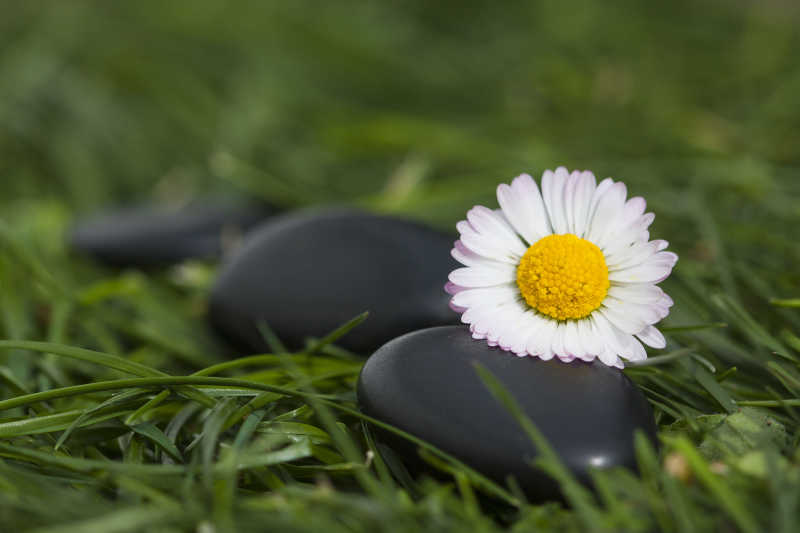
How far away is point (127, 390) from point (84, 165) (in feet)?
3.33

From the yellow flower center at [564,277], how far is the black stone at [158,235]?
69 centimetres

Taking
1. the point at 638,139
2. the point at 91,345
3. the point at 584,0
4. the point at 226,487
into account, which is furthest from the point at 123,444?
the point at 584,0

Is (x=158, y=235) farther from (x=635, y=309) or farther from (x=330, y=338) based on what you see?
(x=635, y=309)

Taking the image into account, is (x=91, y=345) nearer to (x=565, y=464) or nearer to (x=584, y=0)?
(x=565, y=464)

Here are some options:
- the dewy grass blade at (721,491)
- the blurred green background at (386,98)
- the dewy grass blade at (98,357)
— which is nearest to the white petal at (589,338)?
the dewy grass blade at (721,491)

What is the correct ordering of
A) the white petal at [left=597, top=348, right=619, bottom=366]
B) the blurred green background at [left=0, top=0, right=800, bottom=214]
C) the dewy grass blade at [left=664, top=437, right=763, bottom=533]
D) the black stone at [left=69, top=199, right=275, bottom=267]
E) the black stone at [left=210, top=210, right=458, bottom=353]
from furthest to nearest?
1. the blurred green background at [left=0, top=0, right=800, bottom=214]
2. the black stone at [left=69, top=199, right=275, bottom=267]
3. the black stone at [left=210, top=210, right=458, bottom=353]
4. the white petal at [left=597, top=348, right=619, bottom=366]
5. the dewy grass blade at [left=664, top=437, right=763, bottom=533]

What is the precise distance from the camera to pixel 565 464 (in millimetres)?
536

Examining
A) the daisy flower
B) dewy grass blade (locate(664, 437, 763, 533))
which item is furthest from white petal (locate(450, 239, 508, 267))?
dewy grass blade (locate(664, 437, 763, 533))

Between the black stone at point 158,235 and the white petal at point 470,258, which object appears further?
the black stone at point 158,235

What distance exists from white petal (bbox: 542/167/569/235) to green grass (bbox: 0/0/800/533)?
0.48ft

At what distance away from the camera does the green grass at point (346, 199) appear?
53cm

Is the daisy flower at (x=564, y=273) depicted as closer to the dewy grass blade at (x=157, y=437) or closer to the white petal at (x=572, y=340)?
the white petal at (x=572, y=340)

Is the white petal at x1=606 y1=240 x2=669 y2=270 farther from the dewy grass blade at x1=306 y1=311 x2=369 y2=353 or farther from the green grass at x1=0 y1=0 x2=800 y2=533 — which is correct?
the dewy grass blade at x1=306 y1=311 x2=369 y2=353

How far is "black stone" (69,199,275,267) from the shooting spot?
1.16 meters
